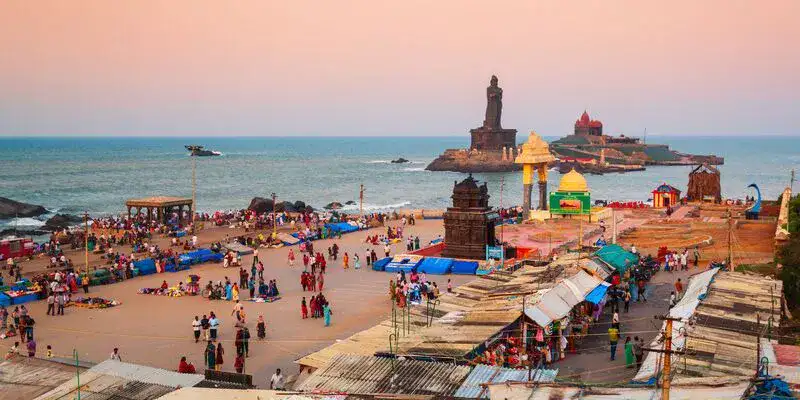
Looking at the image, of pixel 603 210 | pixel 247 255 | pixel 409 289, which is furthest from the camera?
pixel 603 210

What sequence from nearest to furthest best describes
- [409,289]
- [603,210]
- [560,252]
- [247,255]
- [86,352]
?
[86,352]
[409,289]
[560,252]
[247,255]
[603,210]

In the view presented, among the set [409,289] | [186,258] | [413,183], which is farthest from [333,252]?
[413,183]

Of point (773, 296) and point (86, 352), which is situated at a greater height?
point (773, 296)

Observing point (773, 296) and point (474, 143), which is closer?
point (773, 296)

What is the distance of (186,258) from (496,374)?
23046 millimetres

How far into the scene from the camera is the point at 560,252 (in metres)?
30.6

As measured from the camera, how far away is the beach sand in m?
19.5

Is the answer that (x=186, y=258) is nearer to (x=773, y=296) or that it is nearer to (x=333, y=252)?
(x=333, y=252)

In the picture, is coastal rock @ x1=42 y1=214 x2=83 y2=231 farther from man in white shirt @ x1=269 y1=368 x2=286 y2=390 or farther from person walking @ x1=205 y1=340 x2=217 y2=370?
man in white shirt @ x1=269 y1=368 x2=286 y2=390

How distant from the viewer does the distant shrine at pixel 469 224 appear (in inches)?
1254

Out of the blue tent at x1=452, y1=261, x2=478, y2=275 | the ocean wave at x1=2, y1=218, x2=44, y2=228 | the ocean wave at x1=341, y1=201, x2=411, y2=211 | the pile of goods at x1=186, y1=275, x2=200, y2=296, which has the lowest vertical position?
the ocean wave at x1=2, y1=218, x2=44, y2=228

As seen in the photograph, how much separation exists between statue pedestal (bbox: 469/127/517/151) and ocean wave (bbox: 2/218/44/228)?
87.7 metres

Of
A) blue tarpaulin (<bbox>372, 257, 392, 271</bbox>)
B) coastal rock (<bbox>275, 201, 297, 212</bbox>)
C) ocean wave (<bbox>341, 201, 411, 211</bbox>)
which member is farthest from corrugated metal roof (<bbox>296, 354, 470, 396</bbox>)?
ocean wave (<bbox>341, 201, 411, 211</bbox>)

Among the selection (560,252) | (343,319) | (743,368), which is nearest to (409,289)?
(343,319)
